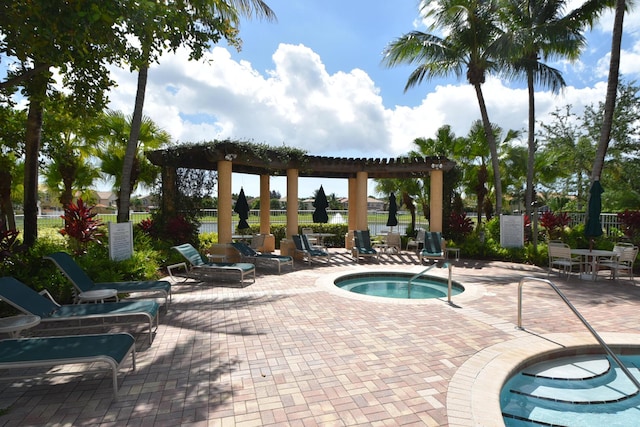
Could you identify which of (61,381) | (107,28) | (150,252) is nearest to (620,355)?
(61,381)

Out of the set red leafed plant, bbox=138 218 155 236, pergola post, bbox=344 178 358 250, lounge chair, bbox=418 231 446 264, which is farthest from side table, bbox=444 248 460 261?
red leafed plant, bbox=138 218 155 236

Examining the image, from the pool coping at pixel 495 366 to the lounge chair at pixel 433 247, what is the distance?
7.26 metres

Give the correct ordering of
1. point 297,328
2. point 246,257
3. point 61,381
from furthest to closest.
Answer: point 246,257 < point 297,328 < point 61,381

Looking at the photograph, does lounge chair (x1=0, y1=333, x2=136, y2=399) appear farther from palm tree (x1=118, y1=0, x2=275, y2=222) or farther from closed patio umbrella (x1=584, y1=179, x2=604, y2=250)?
closed patio umbrella (x1=584, y1=179, x2=604, y2=250)

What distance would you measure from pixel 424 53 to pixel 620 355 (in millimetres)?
12894

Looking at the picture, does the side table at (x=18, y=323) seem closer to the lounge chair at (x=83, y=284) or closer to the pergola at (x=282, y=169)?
the lounge chair at (x=83, y=284)

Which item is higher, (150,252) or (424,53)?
(424,53)

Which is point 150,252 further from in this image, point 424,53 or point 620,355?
point 424,53

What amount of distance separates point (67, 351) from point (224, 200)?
8.28 meters

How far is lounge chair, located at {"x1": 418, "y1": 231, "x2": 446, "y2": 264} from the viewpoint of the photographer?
12.7 metres

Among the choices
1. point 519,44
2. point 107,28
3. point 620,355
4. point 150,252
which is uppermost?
point 519,44

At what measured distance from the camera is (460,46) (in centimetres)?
1405

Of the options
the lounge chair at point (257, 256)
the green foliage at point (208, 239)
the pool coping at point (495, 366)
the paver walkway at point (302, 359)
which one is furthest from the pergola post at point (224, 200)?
the pool coping at point (495, 366)

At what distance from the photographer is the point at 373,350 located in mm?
4688
